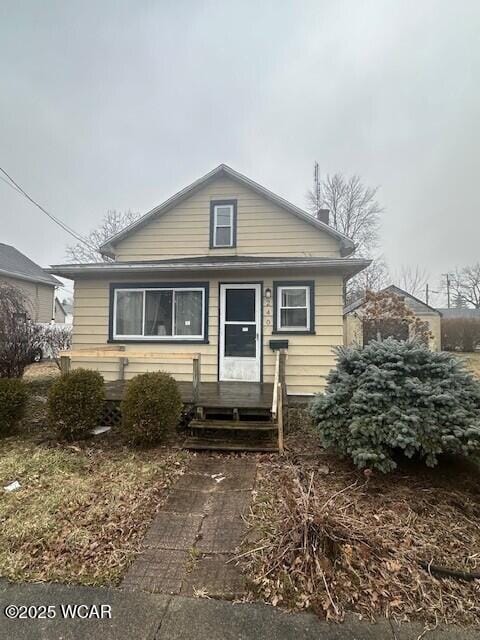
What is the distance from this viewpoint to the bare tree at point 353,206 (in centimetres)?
2428

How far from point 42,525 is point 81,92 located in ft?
49.9

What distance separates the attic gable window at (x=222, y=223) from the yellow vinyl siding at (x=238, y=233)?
0.11 meters

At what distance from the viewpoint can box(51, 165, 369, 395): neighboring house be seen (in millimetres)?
7168

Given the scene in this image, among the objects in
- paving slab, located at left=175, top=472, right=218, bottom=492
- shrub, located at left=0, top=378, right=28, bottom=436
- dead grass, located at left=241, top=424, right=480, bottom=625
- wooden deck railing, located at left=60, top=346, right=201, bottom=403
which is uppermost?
wooden deck railing, located at left=60, top=346, right=201, bottom=403

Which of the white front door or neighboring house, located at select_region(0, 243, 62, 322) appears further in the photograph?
neighboring house, located at select_region(0, 243, 62, 322)

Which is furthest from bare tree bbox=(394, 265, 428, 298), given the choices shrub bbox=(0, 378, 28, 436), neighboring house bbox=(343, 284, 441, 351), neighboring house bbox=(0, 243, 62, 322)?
shrub bbox=(0, 378, 28, 436)

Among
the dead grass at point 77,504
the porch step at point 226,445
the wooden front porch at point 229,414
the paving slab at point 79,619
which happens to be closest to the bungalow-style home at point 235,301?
the wooden front porch at point 229,414

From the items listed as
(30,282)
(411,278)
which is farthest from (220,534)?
(411,278)

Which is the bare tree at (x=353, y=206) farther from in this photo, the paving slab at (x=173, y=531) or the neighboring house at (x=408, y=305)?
the paving slab at (x=173, y=531)

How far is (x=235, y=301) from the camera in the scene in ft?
24.7

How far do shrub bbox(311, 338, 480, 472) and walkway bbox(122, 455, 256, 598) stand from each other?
4.19ft

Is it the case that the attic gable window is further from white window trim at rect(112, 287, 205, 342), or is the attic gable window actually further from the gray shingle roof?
the gray shingle roof

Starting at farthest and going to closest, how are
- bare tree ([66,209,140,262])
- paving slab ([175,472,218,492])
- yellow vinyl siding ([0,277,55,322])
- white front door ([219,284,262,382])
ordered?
bare tree ([66,209,140,262]) → yellow vinyl siding ([0,277,55,322]) → white front door ([219,284,262,382]) → paving slab ([175,472,218,492])

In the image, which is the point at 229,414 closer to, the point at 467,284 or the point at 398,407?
the point at 398,407
